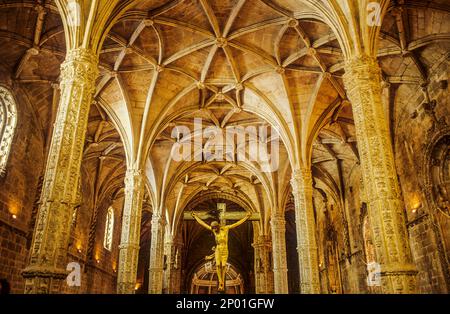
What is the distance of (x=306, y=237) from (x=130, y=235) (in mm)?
7443

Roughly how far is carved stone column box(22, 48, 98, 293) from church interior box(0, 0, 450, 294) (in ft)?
0.10

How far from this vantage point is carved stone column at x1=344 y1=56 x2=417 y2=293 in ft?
23.6

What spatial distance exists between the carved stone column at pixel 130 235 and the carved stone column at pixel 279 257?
351 inches

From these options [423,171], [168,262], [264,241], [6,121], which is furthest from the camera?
[264,241]

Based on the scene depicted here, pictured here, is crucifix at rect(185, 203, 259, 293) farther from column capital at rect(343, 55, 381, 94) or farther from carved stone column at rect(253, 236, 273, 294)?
carved stone column at rect(253, 236, 273, 294)

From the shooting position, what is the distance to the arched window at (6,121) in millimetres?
13930

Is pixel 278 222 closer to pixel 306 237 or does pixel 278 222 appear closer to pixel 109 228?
pixel 306 237

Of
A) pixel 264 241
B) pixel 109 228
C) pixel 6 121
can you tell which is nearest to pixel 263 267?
pixel 264 241

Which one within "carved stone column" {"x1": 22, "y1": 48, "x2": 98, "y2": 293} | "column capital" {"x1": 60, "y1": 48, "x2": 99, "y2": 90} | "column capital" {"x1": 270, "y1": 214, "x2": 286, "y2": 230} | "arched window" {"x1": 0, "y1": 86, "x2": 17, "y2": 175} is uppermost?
"arched window" {"x1": 0, "y1": 86, "x2": 17, "y2": 175}

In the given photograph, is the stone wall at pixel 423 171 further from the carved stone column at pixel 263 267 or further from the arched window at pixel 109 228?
the arched window at pixel 109 228

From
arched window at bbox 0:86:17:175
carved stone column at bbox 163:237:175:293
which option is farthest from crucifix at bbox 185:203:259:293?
carved stone column at bbox 163:237:175:293

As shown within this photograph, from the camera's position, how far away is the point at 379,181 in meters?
8.12
